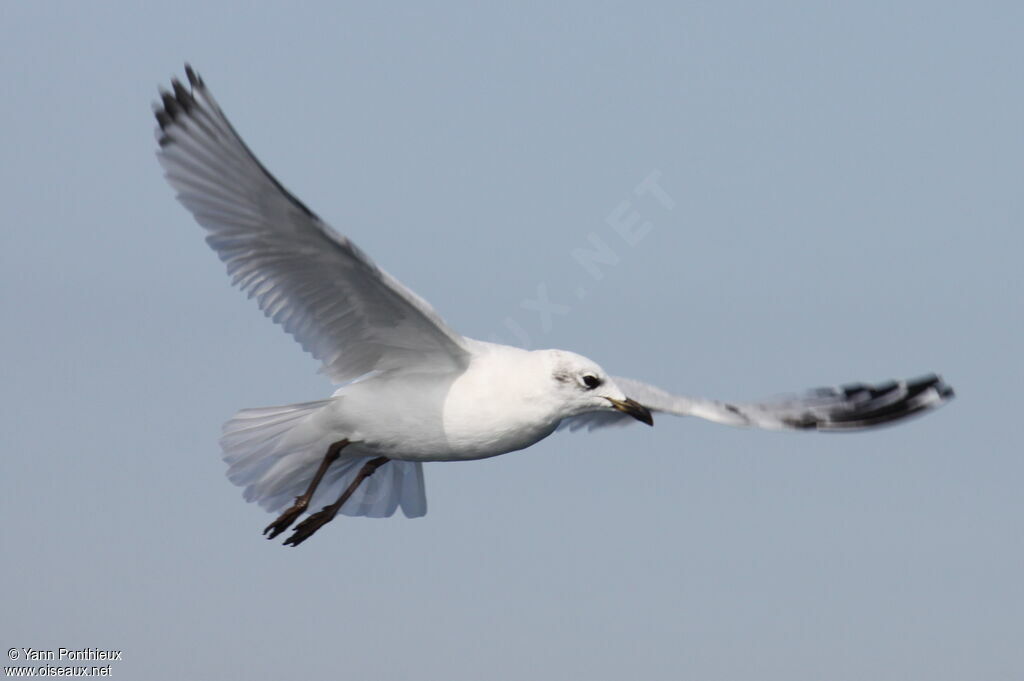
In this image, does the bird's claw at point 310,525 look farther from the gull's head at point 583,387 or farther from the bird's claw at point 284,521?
the gull's head at point 583,387

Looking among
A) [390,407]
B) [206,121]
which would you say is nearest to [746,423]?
[390,407]

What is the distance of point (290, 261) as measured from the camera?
829cm

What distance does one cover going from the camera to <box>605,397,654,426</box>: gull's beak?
8.40 meters

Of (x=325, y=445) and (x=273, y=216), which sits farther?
(x=325, y=445)

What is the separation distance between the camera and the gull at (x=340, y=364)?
8.02m

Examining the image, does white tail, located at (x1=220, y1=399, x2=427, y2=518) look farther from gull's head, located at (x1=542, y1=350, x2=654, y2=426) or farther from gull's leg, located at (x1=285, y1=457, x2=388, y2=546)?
gull's head, located at (x1=542, y1=350, x2=654, y2=426)

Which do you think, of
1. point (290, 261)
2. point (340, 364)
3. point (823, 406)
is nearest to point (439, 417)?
point (340, 364)

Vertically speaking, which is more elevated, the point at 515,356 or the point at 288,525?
the point at 515,356

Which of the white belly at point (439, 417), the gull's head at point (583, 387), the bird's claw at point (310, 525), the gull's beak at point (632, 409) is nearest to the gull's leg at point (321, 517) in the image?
the bird's claw at point (310, 525)

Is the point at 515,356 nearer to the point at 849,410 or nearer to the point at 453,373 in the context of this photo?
the point at 453,373

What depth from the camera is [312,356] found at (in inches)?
342

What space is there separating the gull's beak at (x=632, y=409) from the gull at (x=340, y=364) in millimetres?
11

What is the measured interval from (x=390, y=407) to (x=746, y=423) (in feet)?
7.24

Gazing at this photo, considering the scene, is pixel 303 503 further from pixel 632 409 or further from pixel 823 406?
pixel 823 406
